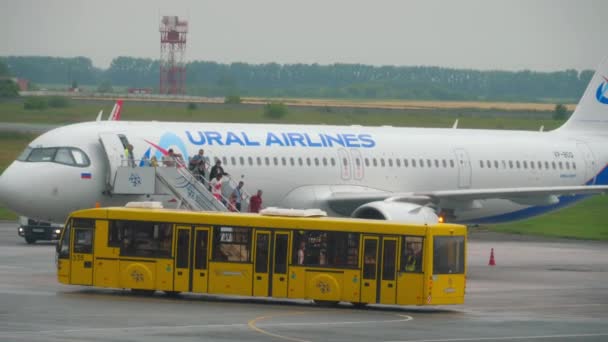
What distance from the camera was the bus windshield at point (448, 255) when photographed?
32469 millimetres

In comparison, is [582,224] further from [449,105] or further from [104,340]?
[449,105]

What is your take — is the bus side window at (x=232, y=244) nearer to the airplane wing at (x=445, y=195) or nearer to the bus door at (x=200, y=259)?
the bus door at (x=200, y=259)

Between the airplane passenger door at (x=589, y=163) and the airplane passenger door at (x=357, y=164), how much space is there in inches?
470

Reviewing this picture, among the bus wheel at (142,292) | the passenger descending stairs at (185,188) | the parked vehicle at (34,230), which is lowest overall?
the bus wheel at (142,292)

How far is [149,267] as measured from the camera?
1337 inches

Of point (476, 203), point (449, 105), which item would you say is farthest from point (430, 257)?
point (449, 105)

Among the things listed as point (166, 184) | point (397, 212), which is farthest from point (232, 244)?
point (397, 212)

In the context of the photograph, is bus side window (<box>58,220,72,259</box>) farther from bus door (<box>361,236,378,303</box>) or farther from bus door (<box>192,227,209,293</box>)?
bus door (<box>361,236,378,303</box>)

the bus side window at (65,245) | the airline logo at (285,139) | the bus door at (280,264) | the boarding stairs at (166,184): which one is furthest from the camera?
the airline logo at (285,139)

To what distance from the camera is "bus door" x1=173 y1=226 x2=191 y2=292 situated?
33.7 m

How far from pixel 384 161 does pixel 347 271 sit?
2005 cm

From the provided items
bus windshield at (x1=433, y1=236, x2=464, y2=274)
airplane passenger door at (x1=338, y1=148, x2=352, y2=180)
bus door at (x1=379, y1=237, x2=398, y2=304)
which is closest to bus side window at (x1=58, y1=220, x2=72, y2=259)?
bus door at (x1=379, y1=237, x2=398, y2=304)

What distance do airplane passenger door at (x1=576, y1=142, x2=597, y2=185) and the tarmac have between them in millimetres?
16365

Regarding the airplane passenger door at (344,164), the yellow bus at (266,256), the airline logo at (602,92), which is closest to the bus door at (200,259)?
the yellow bus at (266,256)
